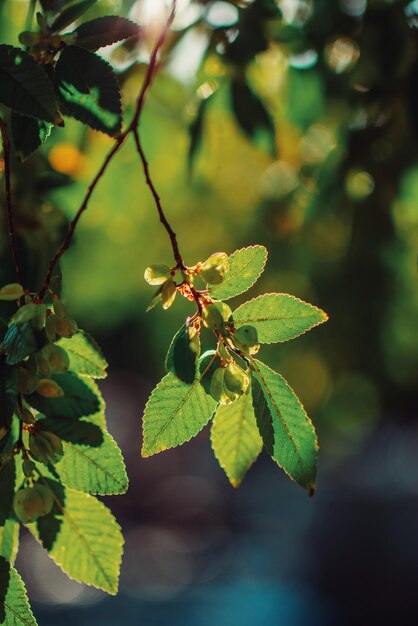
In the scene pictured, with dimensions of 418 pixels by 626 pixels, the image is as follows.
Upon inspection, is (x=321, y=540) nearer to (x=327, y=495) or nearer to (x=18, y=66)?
(x=327, y=495)

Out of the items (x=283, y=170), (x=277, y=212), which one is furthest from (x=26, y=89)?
(x=283, y=170)

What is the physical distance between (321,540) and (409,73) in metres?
9.22

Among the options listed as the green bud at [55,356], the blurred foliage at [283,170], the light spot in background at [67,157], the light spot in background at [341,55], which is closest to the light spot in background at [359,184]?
the blurred foliage at [283,170]

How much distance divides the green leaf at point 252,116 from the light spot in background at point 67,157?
60cm

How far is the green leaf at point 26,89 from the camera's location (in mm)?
732

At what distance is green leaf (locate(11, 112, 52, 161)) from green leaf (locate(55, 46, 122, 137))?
0.14ft

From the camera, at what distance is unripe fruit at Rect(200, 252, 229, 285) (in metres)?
0.81

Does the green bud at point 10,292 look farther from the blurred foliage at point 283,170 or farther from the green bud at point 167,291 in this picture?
the blurred foliage at point 283,170

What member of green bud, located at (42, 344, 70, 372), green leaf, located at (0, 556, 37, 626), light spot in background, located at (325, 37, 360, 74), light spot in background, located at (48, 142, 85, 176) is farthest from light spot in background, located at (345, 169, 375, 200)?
green leaf, located at (0, 556, 37, 626)

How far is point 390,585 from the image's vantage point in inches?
322

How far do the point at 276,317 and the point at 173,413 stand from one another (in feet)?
0.51

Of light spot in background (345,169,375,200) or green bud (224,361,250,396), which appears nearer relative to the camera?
green bud (224,361,250,396)

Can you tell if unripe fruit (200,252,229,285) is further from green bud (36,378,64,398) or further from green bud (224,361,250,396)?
green bud (36,378,64,398)

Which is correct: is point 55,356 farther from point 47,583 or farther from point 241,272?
point 47,583
